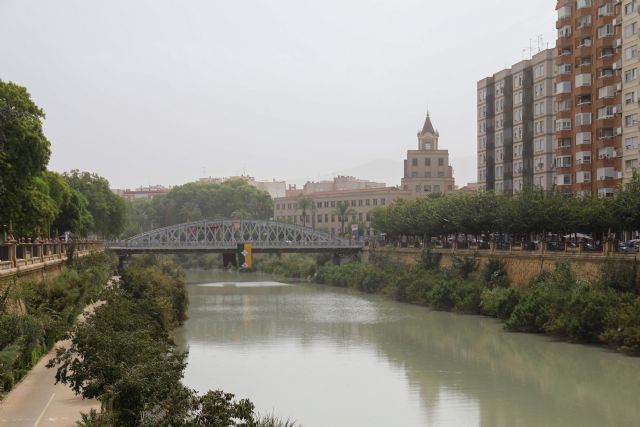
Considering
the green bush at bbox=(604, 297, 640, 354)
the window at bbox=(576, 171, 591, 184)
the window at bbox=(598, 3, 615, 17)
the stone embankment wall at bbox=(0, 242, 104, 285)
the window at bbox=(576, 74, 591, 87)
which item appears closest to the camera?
the stone embankment wall at bbox=(0, 242, 104, 285)

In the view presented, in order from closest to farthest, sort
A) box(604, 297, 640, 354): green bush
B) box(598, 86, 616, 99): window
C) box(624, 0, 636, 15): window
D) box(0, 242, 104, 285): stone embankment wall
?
box(0, 242, 104, 285): stone embankment wall < box(604, 297, 640, 354): green bush < box(624, 0, 636, 15): window < box(598, 86, 616, 99): window

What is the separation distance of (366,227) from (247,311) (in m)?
75.0

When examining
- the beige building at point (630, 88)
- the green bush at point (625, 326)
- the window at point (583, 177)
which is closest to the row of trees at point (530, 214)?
the beige building at point (630, 88)

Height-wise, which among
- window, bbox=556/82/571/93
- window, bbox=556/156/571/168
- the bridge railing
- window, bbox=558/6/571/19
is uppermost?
window, bbox=558/6/571/19

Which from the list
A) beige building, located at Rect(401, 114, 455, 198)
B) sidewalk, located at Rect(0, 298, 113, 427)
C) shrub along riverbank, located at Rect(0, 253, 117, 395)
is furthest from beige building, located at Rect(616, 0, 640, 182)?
beige building, located at Rect(401, 114, 455, 198)

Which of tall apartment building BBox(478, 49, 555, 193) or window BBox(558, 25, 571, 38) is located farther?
tall apartment building BBox(478, 49, 555, 193)

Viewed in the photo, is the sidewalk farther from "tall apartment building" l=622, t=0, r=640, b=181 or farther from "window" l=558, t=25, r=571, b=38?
"window" l=558, t=25, r=571, b=38

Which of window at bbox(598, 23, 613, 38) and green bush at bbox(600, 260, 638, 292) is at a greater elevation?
window at bbox(598, 23, 613, 38)

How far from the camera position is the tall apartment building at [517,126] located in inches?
3081

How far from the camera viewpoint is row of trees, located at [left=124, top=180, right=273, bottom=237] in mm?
166000

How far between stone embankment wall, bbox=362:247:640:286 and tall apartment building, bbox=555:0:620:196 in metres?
9.69

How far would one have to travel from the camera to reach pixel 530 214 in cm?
5672

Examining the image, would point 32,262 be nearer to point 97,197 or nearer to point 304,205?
point 97,197

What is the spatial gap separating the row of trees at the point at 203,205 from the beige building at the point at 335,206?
180 inches
